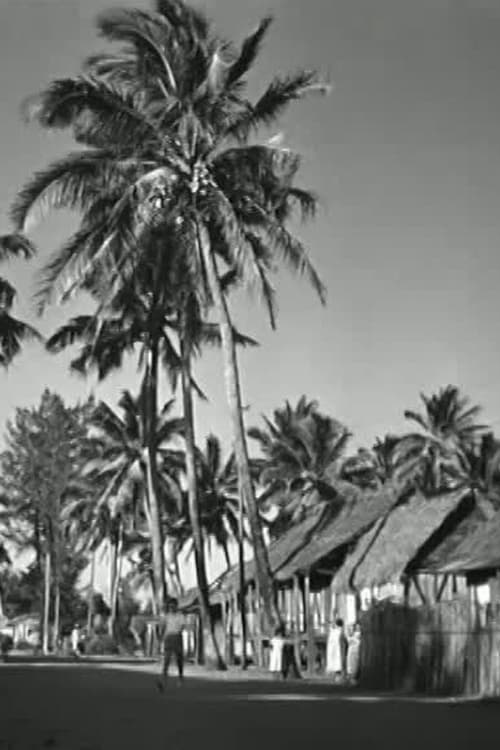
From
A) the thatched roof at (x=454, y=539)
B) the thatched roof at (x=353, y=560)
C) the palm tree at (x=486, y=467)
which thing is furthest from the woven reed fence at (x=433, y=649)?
the palm tree at (x=486, y=467)

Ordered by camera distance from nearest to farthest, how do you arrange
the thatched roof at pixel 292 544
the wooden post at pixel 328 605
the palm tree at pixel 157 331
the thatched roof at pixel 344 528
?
the palm tree at pixel 157 331 → the thatched roof at pixel 344 528 → the wooden post at pixel 328 605 → the thatched roof at pixel 292 544

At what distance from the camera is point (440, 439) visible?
69.1 meters

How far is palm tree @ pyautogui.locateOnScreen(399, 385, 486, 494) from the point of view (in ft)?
224

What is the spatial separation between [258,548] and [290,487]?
124ft

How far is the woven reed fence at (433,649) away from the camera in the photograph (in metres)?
20.0

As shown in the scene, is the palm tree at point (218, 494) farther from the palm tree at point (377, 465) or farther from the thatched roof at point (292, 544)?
the thatched roof at point (292, 544)

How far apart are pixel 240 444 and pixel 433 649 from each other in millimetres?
8759

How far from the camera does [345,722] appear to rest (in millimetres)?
14859

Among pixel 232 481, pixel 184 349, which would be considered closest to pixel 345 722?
pixel 184 349

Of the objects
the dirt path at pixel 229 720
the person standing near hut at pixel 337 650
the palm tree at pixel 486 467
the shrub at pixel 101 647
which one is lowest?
the shrub at pixel 101 647

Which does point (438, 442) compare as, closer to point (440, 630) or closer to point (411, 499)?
point (411, 499)

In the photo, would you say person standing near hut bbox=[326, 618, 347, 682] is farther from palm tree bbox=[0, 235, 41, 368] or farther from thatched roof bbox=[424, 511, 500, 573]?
palm tree bbox=[0, 235, 41, 368]

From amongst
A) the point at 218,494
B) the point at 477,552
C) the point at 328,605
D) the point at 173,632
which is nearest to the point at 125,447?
the point at 218,494

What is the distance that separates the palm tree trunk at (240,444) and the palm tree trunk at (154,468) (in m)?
9.60
